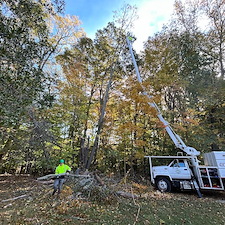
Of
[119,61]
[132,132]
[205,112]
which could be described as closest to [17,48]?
[132,132]

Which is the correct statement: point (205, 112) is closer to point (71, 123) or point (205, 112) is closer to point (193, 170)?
point (193, 170)

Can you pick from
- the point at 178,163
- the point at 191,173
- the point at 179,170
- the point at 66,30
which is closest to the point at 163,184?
the point at 179,170

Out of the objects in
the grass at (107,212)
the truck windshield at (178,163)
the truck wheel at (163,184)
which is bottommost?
the grass at (107,212)

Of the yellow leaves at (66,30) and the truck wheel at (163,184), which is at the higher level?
the yellow leaves at (66,30)

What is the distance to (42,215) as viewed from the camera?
4.10m

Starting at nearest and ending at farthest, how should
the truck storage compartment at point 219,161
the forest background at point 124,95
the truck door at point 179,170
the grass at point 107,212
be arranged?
the grass at point 107,212, the truck storage compartment at point 219,161, the truck door at point 179,170, the forest background at point 124,95

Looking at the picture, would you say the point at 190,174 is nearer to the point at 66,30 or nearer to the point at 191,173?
the point at 191,173

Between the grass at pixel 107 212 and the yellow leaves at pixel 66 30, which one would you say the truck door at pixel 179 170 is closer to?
the grass at pixel 107 212

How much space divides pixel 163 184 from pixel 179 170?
1.13 meters

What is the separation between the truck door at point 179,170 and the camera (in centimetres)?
799

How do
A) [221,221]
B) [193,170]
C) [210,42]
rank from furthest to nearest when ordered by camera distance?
[210,42], [193,170], [221,221]

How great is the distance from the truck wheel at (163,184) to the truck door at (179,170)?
1.47 ft

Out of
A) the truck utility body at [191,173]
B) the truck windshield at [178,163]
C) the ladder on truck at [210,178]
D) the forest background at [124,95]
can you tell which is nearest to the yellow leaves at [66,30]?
the forest background at [124,95]

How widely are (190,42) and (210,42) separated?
4.49 feet
